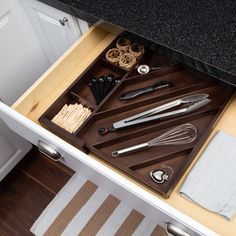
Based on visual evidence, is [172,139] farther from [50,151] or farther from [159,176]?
[50,151]

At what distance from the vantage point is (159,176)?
0.69 m

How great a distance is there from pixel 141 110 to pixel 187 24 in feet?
0.69

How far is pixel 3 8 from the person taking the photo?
0.97m

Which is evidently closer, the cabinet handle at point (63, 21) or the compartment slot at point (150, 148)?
the compartment slot at point (150, 148)

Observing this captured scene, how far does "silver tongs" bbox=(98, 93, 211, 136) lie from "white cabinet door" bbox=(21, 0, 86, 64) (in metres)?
0.31

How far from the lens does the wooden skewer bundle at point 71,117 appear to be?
785 mm

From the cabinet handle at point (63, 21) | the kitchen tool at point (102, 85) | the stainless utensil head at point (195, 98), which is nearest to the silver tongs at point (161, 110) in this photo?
the stainless utensil head at point (195, 98)

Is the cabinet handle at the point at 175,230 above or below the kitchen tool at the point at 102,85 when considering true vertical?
below

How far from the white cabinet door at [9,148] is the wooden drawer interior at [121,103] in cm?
37

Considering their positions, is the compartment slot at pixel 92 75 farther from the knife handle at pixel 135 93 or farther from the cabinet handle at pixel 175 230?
the cabinet handle at pixel 175 230

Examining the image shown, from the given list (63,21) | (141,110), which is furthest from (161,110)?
(63,21)

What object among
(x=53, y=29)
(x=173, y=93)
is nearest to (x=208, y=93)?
(x=173, y=93)

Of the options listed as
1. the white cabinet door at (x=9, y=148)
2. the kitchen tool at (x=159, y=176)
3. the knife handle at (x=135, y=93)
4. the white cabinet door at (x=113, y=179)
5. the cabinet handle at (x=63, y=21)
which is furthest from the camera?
the white cabinet door at (x=9, y=148)

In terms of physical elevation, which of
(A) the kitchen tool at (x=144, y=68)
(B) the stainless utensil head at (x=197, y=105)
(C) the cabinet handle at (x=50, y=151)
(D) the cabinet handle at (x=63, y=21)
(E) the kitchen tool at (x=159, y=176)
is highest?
(D) the cabinet handle at (x=63, y=21)
